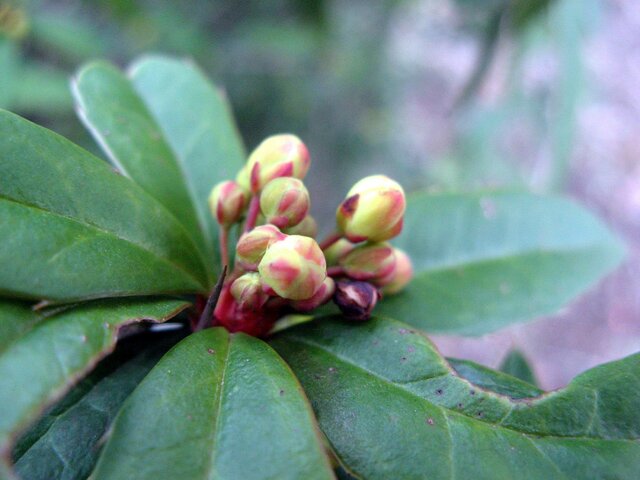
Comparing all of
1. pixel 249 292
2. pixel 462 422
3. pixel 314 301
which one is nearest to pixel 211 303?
pixel 249 292

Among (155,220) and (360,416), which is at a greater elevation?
(155,220)

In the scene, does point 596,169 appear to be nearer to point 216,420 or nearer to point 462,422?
point 462,422

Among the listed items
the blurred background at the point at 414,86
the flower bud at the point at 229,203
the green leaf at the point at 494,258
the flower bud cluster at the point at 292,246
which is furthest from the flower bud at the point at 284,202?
the blurred background at the point at 414,86

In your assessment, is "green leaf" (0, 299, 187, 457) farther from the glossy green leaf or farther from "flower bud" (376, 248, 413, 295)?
"flower bud" (376, 248, 413, 295)

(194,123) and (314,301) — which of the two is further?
(194,123)

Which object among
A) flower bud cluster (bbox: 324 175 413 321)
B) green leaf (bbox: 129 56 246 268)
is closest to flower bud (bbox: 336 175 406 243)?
flower bud cluster (bbox: 324 175 413 321)

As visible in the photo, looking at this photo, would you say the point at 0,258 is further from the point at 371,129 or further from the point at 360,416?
the point at 371,129

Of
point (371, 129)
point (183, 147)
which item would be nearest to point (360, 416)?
point (183, 147)
